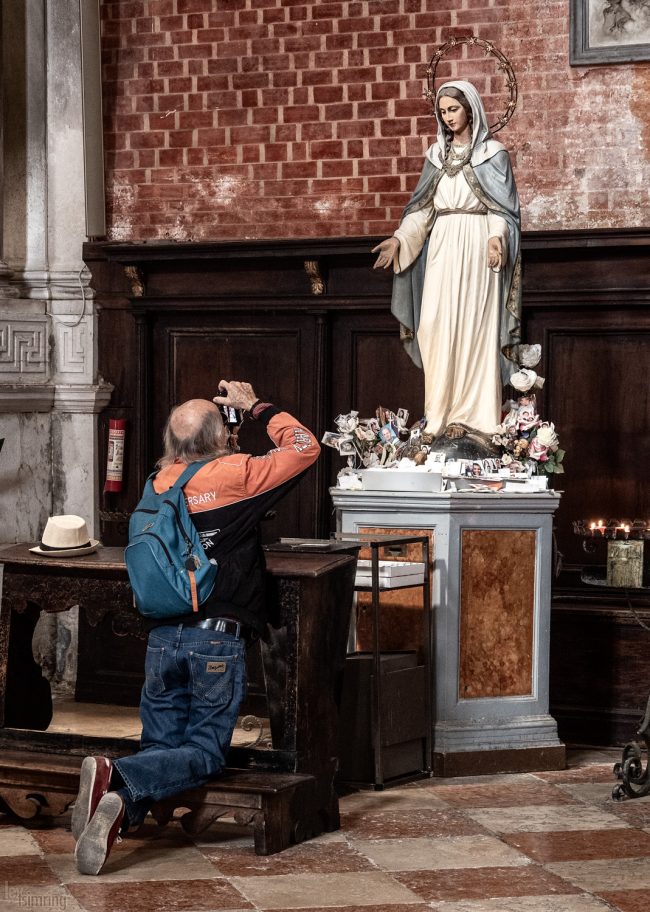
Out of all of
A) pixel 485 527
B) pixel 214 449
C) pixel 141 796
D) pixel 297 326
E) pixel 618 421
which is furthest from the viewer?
pixel 297 326

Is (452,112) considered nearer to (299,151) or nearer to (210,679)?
(299,151)

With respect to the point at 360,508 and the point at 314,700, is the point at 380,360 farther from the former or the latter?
the point at 314,700

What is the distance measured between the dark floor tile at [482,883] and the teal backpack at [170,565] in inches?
42.9

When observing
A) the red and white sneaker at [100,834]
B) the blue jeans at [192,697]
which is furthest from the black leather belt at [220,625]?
the red and white sneaker at [100,834]

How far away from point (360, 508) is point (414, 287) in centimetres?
102

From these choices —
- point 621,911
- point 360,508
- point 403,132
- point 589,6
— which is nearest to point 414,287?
point 360,508

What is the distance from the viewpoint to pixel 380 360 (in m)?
7.62

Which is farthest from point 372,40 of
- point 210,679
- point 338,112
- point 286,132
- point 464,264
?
point 210,679

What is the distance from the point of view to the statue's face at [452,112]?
20.2 feet

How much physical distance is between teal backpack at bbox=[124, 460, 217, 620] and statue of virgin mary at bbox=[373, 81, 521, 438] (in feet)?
6.01

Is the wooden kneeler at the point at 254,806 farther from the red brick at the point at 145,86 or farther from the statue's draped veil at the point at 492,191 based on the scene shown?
the red brick at the point at 145,86

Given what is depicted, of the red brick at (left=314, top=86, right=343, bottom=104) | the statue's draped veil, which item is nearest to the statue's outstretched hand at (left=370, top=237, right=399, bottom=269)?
the statue's draped veil

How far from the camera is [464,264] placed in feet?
20.3

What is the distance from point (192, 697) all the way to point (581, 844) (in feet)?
4.61
